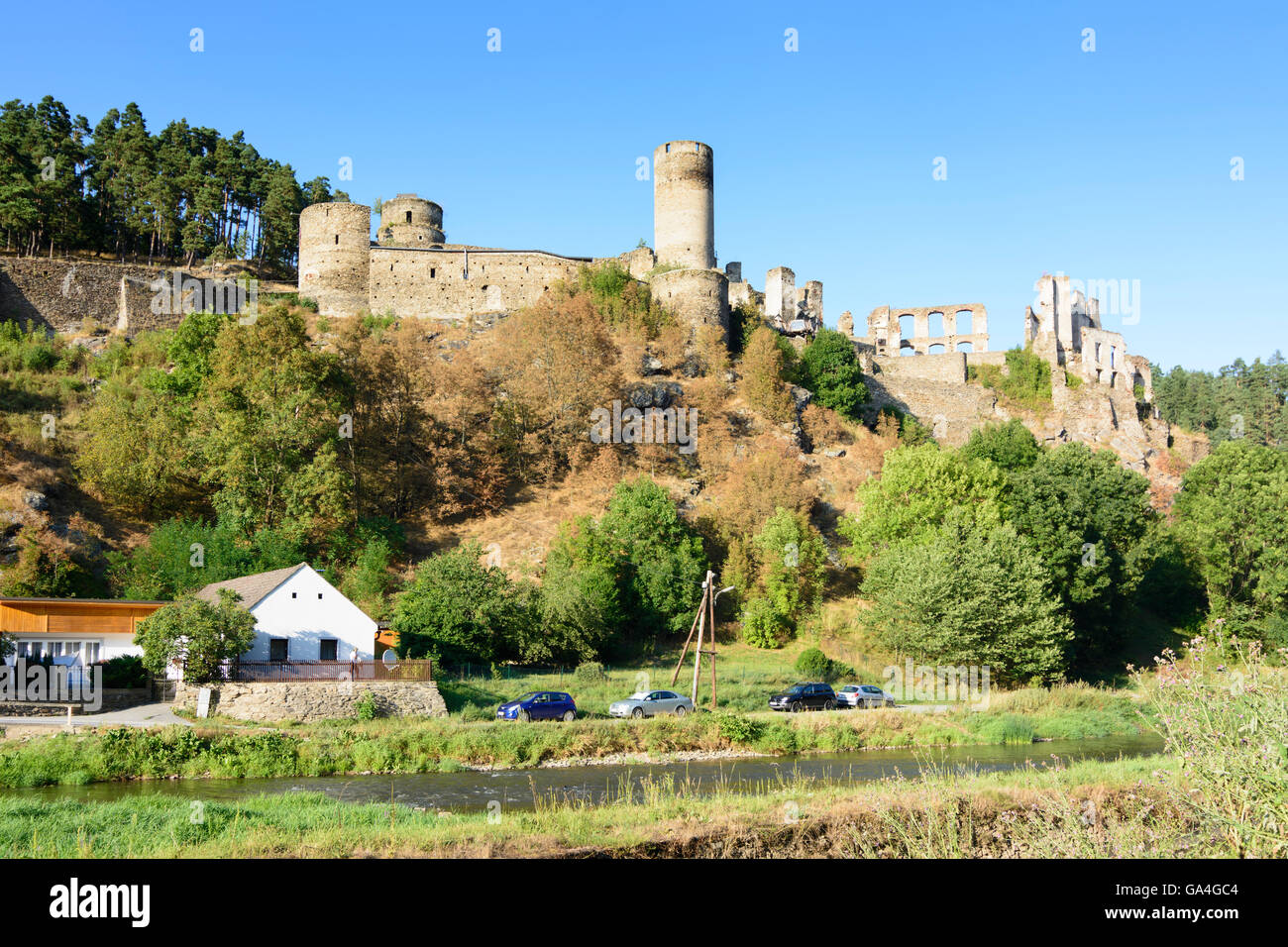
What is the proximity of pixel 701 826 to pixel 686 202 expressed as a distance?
5853 centimetres

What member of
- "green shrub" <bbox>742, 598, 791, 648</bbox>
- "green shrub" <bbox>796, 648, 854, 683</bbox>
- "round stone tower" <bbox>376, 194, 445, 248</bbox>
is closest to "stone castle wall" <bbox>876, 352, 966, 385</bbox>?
"round stone tower" <bbox>376, 194, 445, 248</bbox>

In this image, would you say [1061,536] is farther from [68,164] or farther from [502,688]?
[68,164]

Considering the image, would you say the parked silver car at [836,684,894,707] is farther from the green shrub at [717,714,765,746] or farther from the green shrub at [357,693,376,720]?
the green shrub at [357,693,376,720]

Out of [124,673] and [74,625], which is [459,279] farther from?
[124,673]

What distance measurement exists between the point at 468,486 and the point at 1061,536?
2913 centimetres

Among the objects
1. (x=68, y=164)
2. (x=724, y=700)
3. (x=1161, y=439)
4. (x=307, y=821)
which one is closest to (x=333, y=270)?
(x=68, y=164)

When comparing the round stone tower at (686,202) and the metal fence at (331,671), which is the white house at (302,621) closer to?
the metal fence at (331,671)

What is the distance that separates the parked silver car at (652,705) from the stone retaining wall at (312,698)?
540cm

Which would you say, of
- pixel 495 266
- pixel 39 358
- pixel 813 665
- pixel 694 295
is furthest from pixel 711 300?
pixel 39 358

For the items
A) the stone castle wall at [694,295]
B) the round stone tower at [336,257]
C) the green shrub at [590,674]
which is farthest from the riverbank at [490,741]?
the round stone tower at [336,257]

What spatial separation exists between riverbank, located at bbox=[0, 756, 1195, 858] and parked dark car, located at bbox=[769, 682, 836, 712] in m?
15.5

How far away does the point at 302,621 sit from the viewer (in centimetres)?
3112

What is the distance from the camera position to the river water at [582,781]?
2030 cm

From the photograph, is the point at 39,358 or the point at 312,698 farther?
the point at 39,358
